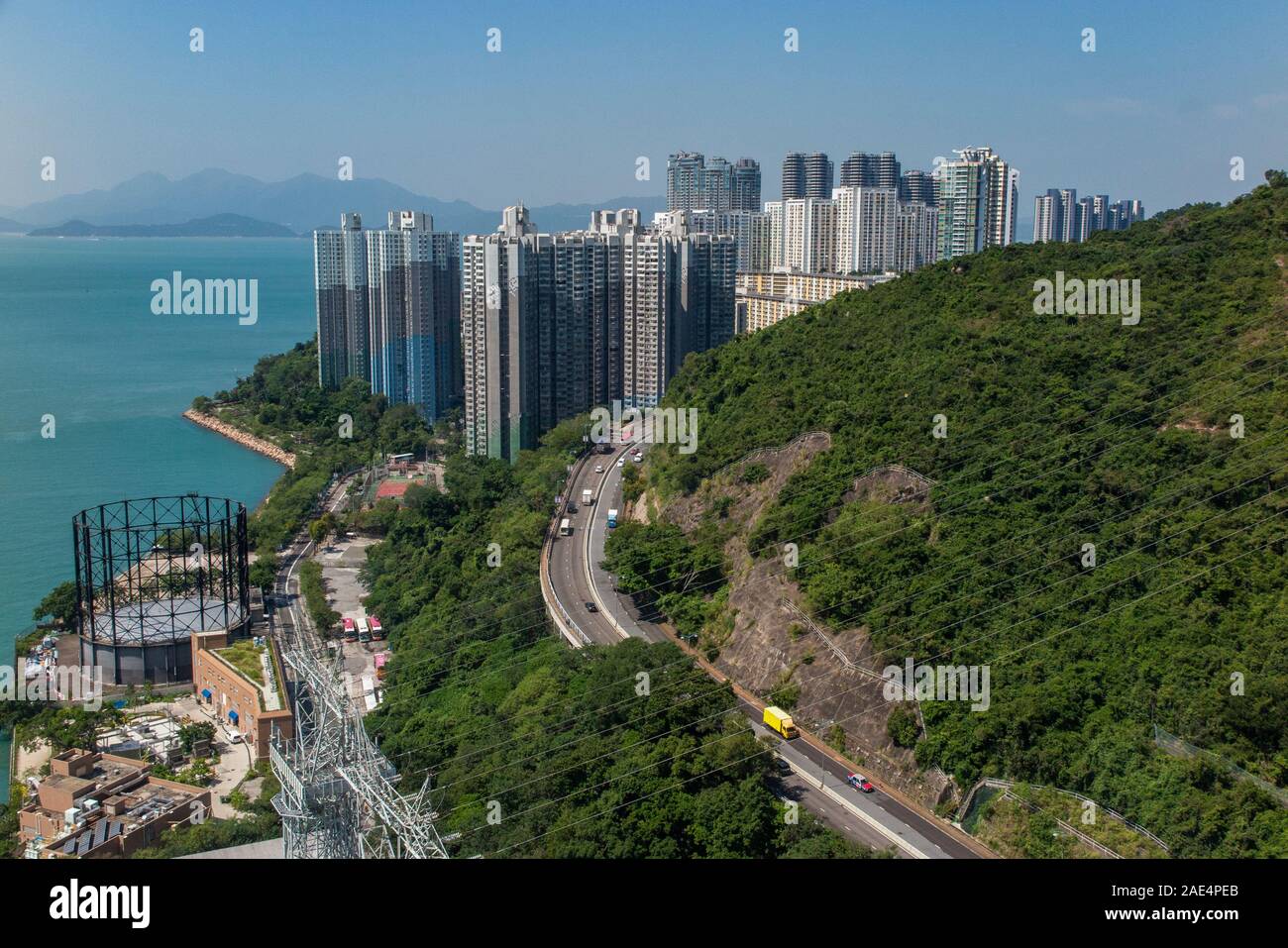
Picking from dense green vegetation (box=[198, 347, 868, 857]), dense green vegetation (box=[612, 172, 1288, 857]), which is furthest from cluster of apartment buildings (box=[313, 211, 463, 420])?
dense green vegetation (box=[612, 172, 1288, 857])

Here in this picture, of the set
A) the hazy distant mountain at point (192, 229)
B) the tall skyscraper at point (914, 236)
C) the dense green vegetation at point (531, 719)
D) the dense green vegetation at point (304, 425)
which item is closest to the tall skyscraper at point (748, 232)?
the tall skyscraper at point (914, 236)

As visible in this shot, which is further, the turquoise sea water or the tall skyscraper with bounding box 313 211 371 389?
the tall skyscraper with bounding box 313 211 371 389

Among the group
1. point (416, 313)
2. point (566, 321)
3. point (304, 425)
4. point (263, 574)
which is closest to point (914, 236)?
point (566, 321)

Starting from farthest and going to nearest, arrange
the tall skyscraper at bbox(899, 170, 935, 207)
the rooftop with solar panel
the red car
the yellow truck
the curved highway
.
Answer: the tall skyscraper at bbox(899, 170, 935, 207), the yellow truck, the rooftop with solar panel, the red car, the curved highway

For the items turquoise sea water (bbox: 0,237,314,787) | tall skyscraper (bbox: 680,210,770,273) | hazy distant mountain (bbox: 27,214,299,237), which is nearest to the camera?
turquoise sea water (bbox: 0,237,314,787)

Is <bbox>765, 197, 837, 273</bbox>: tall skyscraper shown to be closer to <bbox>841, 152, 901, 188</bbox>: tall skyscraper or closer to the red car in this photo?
<bbox>841, 152, 901, 188</bbox>: tall skyscraper
